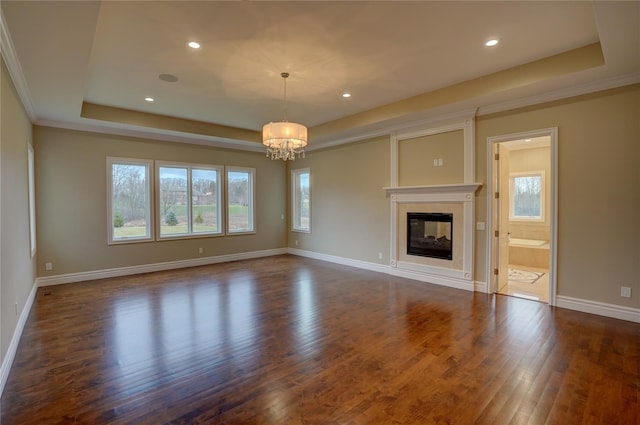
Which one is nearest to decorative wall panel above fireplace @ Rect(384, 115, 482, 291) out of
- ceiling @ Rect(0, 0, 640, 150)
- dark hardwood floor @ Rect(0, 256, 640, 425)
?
ceiling @ Rect(0, 0, 640, 150)

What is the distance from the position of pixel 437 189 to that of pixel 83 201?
21.2 feet

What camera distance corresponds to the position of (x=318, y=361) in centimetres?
288

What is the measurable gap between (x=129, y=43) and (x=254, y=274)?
434 centimetres

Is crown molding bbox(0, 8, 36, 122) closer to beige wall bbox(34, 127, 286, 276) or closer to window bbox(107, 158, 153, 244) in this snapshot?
beige wall bbox(34, 127, 286, 276)

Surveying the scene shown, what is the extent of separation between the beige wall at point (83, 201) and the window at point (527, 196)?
7.80m

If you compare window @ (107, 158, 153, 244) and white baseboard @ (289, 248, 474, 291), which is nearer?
white baseboard @ (289, 248, 474, 291)

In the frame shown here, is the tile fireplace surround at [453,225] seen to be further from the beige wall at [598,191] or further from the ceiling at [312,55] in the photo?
the ceiling at [312,55]

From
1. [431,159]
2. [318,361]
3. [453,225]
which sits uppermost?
[431,159]

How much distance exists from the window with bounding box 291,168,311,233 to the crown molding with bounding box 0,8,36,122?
5478 millimetres

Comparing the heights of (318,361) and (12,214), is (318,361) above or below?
below

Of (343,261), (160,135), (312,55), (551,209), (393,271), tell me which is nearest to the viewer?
(312,55)

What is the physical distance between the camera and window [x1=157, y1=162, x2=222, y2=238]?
22.5ft

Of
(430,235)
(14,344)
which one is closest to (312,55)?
(430,235)

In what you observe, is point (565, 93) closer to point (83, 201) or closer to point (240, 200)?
point (240, 200)
